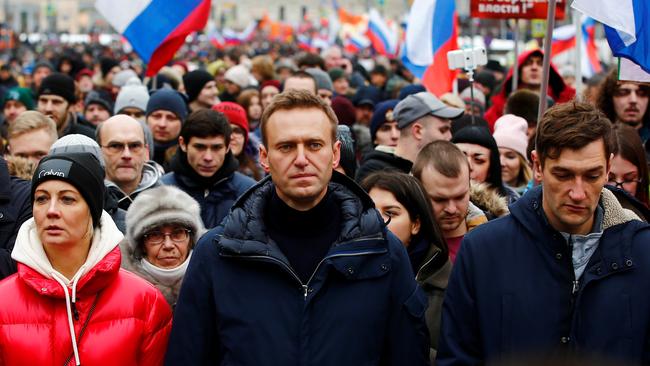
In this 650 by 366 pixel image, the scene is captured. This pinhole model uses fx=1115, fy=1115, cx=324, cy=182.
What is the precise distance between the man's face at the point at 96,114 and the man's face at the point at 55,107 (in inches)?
42.0

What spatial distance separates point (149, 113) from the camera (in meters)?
8.46

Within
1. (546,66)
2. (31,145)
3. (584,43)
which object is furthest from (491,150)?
(584,43)

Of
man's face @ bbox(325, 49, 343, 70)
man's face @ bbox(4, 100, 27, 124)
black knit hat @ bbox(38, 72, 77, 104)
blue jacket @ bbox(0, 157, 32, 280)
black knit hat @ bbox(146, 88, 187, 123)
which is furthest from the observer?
man's face @ bbox(325, 49, 343, 70)

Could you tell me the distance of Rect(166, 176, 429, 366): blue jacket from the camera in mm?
3496

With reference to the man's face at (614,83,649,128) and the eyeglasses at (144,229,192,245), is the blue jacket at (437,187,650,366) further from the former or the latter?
the man's face at (614,83,649,128)

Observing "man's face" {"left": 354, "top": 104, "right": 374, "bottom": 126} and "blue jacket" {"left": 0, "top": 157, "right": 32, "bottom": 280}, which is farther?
"man's face" {"left": 354, "top": 104, "right": 374, "bottom": 126}

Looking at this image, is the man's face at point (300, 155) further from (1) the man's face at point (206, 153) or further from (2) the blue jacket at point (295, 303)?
(1) the man's face at point (206, 153)

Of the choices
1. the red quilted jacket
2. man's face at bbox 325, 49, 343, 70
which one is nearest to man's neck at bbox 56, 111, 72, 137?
the red quilted jacket

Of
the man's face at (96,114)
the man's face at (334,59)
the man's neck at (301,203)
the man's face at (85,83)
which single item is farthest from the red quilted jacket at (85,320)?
the man's face at (334,59)

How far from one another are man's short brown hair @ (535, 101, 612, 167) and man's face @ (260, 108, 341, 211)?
2.25ft

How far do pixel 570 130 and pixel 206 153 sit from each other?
3.12 meters

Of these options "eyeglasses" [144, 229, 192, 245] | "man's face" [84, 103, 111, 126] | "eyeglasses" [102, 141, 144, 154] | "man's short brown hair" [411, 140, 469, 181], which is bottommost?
"eyeglasses" [144, 229, 192, 245]

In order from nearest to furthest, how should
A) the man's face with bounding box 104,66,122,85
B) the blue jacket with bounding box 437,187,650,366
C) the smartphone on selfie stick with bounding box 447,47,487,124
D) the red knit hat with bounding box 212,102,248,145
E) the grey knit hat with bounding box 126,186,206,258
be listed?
the blue jacket with bounding box 437,187,650,366 < the grey knit hat with bounding box 126,186,206,258 < the smartphone on selfie stick with bounding box 447,47,487,124 < the red knit hat with bounding box 212,102,248,145 < the man's face with bounding box 104,66,122,85

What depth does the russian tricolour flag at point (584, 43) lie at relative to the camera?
15.9 m
